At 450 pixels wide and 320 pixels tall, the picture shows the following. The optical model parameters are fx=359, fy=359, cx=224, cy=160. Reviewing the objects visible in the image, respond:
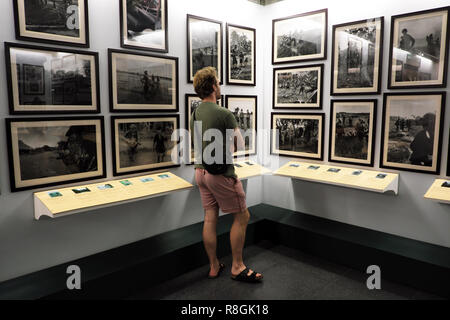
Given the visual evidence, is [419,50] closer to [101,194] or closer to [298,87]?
[298,87]

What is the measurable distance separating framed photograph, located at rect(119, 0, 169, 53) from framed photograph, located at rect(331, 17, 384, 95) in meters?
1.96

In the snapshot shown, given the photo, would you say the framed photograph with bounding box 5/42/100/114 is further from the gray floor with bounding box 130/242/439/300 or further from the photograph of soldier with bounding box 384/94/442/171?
the photograph of soldier with bounding box 384/94/442/171

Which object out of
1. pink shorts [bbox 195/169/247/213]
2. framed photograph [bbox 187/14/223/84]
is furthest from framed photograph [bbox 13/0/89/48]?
pink shorts [bbox 195/169/247/213]

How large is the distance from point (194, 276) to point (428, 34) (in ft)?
10.9

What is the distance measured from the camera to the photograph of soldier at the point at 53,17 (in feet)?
9.54

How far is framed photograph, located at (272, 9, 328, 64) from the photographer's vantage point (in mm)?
4286

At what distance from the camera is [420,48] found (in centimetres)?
354

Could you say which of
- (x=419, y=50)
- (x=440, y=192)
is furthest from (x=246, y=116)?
(x=440, y=192)

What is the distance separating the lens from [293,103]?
15.3ft

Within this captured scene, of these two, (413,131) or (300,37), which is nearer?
(413,131)

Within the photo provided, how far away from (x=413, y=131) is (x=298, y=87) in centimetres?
147

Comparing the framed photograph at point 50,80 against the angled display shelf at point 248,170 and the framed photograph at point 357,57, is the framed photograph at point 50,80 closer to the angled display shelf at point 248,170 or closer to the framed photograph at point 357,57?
the angled display shelf at point 248,170
